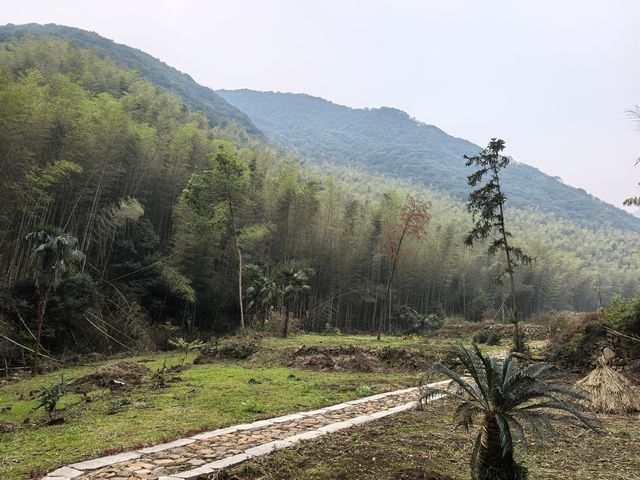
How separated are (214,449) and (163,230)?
2370cm

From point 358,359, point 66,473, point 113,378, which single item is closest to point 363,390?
point 358,359

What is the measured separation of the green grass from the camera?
212 inches

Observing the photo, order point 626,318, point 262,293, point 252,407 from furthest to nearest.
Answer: point 262,293 → point 626,318 → point 252,407

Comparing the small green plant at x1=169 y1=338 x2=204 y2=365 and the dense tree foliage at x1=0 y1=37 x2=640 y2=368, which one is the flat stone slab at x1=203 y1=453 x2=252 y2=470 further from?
the dense tree foliage at x1=0 y1=37 x2=640 y2=368

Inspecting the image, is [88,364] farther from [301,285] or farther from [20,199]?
[301,285]

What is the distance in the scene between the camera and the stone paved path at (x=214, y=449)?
168 inches

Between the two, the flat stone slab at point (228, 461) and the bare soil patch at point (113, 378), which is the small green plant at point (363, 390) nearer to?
the flat stone slab at point (228, 461)

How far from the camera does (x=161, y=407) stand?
7934mm

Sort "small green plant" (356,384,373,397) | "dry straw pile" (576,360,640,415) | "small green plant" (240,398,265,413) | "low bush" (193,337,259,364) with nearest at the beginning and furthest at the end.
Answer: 1. "small green plant" (240,398,265,413)
2. "dry straw pile" (576,360,640,415)
3. "small green plant" (356,384,373,397)
4. "low bush" (193,337,259,364)

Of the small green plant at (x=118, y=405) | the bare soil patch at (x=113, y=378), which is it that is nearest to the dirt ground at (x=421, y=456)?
the small green plant at (x=118, y=405)

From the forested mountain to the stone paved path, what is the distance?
3097 inches

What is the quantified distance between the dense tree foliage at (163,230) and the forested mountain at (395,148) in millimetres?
56043

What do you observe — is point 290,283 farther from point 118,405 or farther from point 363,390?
point 118,405

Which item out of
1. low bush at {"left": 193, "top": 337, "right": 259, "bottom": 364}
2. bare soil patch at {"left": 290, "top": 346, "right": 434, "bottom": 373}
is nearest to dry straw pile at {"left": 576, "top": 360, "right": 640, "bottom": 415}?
bare soil patch at {"left": 290, "top": 346, "right": 434, "bottom": 373}
